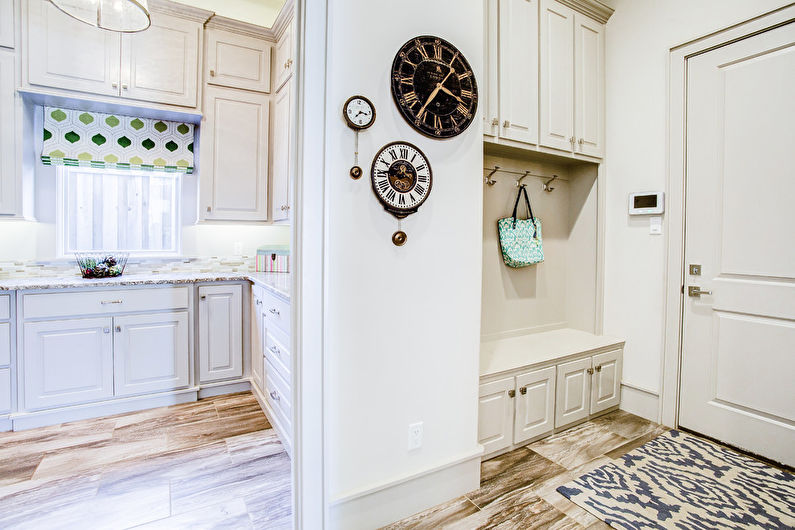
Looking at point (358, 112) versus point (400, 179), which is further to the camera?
point (400, 179)

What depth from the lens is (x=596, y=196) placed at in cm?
289

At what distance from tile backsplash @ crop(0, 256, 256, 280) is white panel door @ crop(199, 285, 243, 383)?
54cm

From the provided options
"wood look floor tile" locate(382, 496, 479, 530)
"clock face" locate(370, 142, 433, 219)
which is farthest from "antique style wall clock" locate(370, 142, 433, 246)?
"wood look floor tile" locate(382, 496, 479, 530)

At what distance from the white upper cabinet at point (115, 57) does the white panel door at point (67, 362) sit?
1.62 metres

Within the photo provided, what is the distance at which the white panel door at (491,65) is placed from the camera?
7.32 ft

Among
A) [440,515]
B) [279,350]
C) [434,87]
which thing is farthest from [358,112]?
[440,515]

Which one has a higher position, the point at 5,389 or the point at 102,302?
the point at 102,302

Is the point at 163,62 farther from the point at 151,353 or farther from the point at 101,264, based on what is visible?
the point at 151,353

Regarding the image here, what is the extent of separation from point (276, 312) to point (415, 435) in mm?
1162

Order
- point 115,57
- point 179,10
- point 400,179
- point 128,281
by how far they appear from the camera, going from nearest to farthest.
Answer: point 400,179
point 128,281
point 115,57
point 179,10

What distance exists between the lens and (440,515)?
1759 millimetres

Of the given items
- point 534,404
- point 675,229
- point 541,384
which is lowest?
point 534,404

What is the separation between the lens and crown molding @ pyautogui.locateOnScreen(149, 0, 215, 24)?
2920mm

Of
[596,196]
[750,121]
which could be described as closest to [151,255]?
[596,196]
